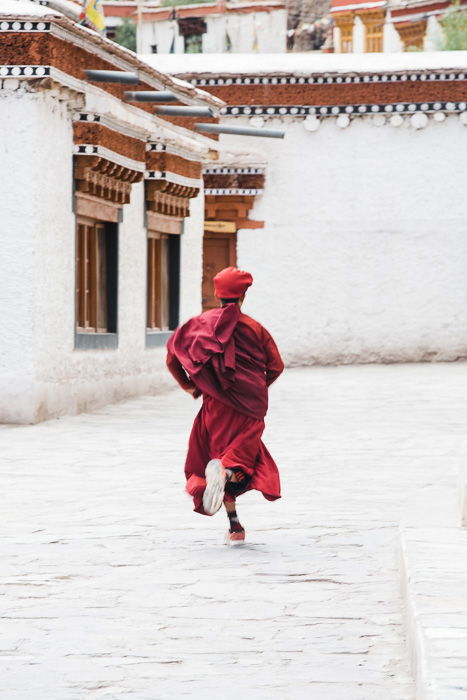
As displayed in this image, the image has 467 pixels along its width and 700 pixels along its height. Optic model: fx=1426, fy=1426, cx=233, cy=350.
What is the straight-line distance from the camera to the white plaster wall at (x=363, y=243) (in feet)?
61.6

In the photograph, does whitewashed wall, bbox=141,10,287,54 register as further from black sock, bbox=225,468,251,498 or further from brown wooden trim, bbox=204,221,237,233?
black sock, bbox=225,468,251,498

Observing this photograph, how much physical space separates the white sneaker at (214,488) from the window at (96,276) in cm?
698

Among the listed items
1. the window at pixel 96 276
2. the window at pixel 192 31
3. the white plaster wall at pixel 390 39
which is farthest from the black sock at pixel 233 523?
the window at pixel 192 31

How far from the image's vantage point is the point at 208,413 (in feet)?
20.1

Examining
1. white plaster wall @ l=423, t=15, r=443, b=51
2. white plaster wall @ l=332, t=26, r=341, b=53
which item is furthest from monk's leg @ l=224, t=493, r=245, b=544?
white plaster wall @ l=332, t=26, r=341, b=53

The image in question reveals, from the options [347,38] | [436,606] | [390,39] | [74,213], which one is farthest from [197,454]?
[347,38]

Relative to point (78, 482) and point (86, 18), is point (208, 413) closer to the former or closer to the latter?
point (78, 482)

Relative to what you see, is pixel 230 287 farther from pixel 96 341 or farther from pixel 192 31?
pixel 192 31

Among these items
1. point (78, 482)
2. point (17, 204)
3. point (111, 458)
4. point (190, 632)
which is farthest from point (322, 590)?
point (17, 204)

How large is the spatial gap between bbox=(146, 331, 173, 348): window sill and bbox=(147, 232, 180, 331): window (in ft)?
0.35

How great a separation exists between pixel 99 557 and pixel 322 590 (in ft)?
3.45

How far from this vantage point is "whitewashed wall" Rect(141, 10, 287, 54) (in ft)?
149

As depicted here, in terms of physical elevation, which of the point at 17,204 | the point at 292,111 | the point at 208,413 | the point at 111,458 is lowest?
the point at 111,458

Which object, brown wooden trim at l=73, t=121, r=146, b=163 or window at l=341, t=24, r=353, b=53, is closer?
brown wooden trim at l=73, t=121, r=146, b=163
